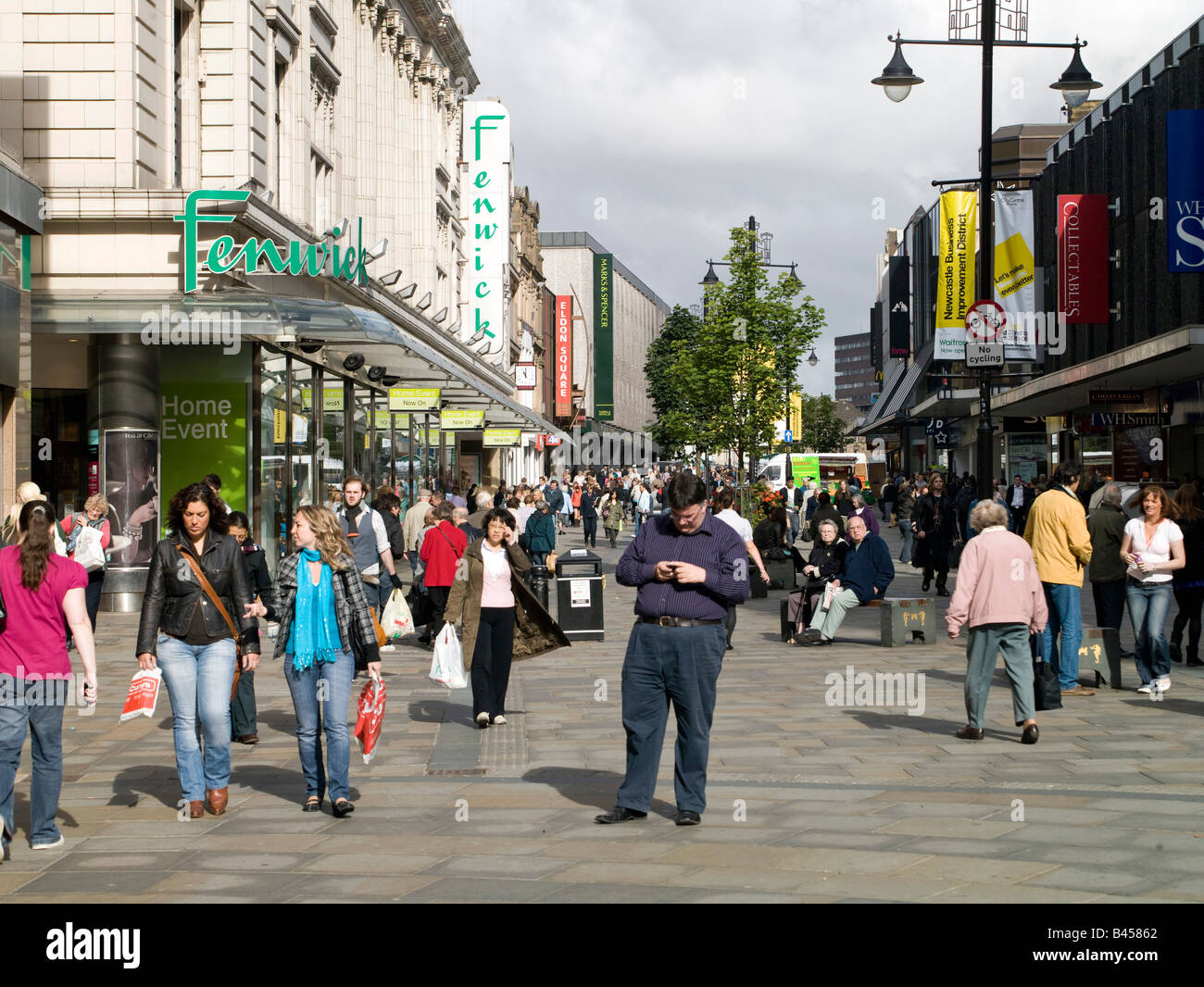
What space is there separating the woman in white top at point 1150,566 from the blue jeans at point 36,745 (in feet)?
28.5

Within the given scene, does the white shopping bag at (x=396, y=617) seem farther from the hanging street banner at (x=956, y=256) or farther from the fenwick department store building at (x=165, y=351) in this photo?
the hanging street banner at (x=956, y=256)

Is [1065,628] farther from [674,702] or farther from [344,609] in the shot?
[344,609]

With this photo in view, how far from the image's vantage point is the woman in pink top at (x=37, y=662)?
278 inches

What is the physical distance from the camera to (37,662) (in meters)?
7.12

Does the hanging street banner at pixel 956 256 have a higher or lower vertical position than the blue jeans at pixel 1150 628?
higher

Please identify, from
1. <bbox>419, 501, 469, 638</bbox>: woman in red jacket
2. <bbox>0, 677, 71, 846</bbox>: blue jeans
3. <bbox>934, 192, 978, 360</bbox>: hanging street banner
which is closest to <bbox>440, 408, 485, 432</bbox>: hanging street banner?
<bbox>934, 192, 978, 360</bbox>: hanging street banner

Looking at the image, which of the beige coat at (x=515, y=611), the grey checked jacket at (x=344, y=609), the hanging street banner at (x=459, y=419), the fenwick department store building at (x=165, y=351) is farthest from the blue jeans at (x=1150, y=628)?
the hanging street banner at (x=459, y=419)

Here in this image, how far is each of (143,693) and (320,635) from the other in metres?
0.97

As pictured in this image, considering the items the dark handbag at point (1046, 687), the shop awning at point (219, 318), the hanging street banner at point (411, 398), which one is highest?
the shop awning at point (219, 318)

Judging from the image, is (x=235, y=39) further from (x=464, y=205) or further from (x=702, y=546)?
(x=464, y=205)

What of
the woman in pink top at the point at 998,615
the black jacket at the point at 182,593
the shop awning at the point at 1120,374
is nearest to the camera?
the black jacket at the point at 182,593

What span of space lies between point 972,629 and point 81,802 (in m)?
5.76

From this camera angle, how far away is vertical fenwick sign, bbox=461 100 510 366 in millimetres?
51281
